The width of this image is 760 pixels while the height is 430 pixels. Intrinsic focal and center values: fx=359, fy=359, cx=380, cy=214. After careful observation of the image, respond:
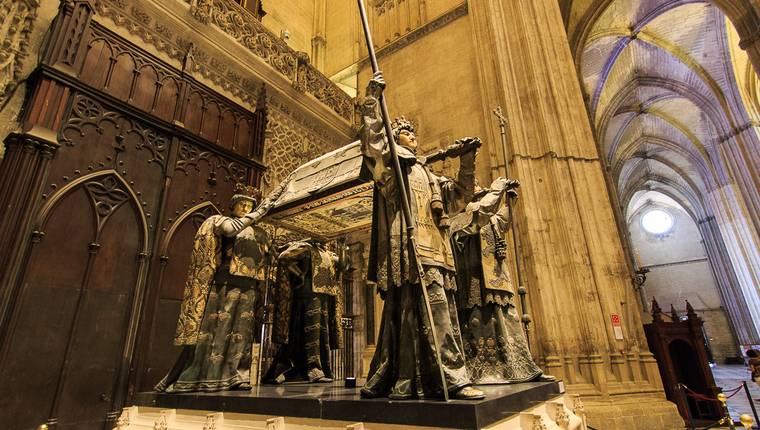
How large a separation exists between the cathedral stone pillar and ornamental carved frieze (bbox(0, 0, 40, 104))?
602 centimetres

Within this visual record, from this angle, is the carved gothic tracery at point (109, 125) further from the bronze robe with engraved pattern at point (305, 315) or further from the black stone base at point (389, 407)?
the black stone base at point (389, 407)

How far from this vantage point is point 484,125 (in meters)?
6.44

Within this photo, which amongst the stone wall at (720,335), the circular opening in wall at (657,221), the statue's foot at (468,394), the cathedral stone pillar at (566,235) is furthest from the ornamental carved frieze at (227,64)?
the circular opening in wall at (657,221)

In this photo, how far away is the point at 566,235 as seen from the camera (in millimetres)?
5062

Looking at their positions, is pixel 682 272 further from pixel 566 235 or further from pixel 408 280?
pixel 408 280

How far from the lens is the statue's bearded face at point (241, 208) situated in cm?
323

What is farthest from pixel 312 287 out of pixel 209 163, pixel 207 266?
pixel 209 163

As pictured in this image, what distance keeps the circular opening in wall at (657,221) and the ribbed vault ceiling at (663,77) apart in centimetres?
1092

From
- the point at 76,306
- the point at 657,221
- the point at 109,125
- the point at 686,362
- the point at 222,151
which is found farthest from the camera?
the point at 657,221

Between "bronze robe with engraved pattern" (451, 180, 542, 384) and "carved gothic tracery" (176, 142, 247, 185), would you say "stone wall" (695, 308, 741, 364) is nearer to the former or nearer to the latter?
"bronze robe with engraved pattern" (451, 180, 542, 384)

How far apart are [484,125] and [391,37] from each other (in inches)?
160

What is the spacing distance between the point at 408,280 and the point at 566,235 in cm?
400

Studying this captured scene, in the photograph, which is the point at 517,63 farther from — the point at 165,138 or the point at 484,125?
the point at 165,138

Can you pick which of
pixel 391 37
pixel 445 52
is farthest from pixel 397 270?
pixel 391 37
